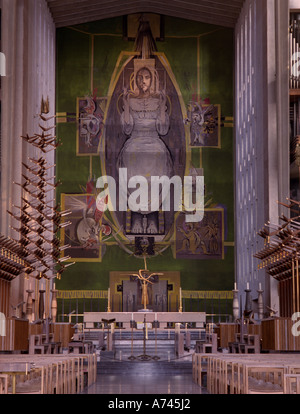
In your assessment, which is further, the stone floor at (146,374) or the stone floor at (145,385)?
the stone floor at (146,374)

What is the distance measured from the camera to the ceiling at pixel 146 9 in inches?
998

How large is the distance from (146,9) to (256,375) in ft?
61.4

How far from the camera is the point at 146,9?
26.5 meters

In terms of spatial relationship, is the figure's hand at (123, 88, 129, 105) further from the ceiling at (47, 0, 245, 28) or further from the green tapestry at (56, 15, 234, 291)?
the ceiling at (47, 0, 245, 28)

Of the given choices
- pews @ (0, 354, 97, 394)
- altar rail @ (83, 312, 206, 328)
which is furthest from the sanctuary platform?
pews @ (0, 354, 97, 394)

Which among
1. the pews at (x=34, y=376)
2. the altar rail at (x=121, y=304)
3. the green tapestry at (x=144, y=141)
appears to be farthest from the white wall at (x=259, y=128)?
the pews at (x=34, y=376)

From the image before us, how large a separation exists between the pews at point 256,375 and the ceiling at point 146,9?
52.5 feet

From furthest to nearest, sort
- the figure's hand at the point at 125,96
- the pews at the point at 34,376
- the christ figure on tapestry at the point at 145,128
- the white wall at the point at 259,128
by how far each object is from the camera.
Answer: the figure's hand at the point at 125,96, the christ figure on tapestry at the point at 145,128, the white wall at the point at 259,128, the pews at the point at 34,376

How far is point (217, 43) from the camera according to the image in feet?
88.3

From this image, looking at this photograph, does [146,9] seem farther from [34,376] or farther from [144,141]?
[34,376]

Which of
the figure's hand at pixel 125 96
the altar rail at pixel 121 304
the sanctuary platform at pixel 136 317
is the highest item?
the figure's hand at pixel 125 96

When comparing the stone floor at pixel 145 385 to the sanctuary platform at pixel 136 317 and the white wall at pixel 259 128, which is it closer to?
the sanctuary platform at pixel 136 317
